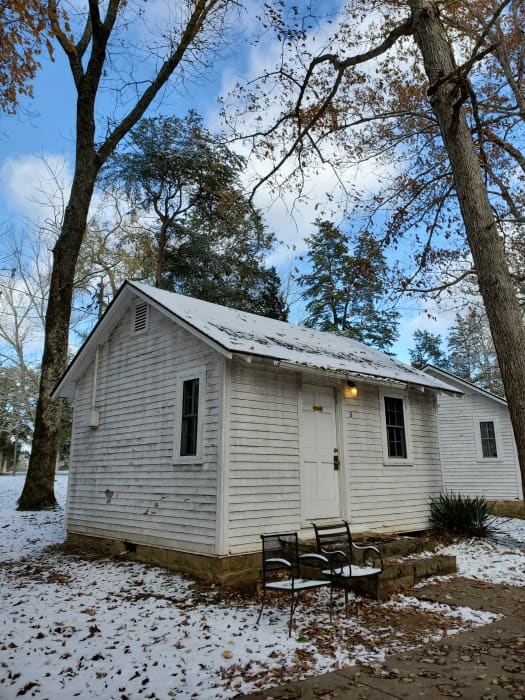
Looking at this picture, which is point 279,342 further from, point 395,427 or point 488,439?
point 488,439

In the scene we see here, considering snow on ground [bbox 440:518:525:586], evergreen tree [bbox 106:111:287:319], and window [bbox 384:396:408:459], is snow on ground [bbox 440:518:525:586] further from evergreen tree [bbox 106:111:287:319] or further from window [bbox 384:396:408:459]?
evergreen tree [bbox 106:111:287:319]

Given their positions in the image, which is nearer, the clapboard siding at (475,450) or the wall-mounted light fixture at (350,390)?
the wall-mounted light fixture at (350,390)

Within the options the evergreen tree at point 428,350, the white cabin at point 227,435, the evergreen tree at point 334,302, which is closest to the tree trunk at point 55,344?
the white cabin at point 227,435

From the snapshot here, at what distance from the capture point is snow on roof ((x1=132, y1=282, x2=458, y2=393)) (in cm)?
807

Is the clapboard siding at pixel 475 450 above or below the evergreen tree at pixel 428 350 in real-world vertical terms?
below

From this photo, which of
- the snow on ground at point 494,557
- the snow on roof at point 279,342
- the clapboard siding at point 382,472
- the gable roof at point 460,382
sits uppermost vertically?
the gable roof at point 460,382

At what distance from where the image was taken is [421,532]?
35.3 ft

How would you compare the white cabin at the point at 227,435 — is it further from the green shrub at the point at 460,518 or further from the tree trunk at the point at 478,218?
the tree trunk at the point at 478,218

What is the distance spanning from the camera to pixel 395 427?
1090 cm

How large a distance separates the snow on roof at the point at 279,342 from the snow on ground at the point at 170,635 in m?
3.46

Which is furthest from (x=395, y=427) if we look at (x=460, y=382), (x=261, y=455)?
(x=460, y=382)

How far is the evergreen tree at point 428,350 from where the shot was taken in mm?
47656

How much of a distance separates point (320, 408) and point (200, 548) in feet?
10.7

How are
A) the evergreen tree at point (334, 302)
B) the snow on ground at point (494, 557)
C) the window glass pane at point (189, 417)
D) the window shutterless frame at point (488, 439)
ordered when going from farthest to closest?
the evergreen tree at point (334, 302), the window shutterless frame at point (488, 439), the window glass pane at point (189, 417), the snow on ground at point (494, 557)
